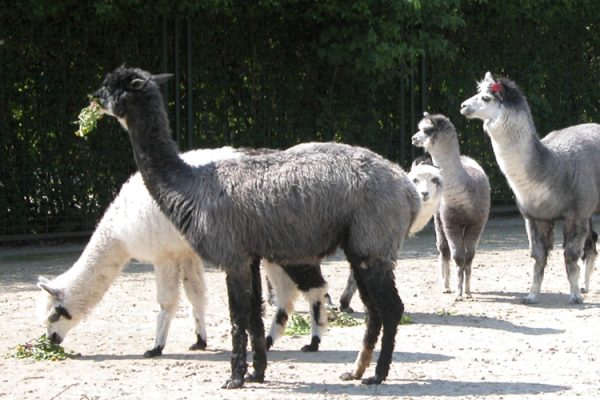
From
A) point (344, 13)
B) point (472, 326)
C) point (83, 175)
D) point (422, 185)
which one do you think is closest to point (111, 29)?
point (83, 175)

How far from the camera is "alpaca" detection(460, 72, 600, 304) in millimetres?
10375

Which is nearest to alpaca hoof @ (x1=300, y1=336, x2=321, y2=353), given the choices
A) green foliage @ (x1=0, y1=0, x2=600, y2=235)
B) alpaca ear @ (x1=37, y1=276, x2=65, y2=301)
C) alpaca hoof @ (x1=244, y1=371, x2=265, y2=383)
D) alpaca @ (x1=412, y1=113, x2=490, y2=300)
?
alpaca hoof @ (x1=244, y1=371, x2=265, y2=383)

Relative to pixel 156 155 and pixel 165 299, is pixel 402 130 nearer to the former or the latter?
pixel 165 299

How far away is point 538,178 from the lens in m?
10.4

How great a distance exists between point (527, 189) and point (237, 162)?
3.89 m

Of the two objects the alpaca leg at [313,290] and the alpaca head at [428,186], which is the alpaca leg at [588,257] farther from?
the alpaca leg at [313,290]

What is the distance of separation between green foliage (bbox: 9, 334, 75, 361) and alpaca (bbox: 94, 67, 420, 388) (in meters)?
1.68

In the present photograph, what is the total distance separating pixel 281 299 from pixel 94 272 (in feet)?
4.58

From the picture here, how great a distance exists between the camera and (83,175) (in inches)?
559

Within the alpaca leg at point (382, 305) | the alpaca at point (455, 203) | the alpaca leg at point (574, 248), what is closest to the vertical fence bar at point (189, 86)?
the alpaca at point (455, 203)

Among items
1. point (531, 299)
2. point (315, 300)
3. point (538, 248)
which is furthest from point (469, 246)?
point (315, 300)

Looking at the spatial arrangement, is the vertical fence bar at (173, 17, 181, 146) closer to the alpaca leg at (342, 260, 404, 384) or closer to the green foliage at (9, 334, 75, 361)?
the green foliage at (9, 334, 75, 361)

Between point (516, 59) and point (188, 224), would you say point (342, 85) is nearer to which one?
point (516, 59)

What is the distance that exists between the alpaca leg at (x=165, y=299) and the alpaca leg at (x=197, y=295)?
0.47 ft
